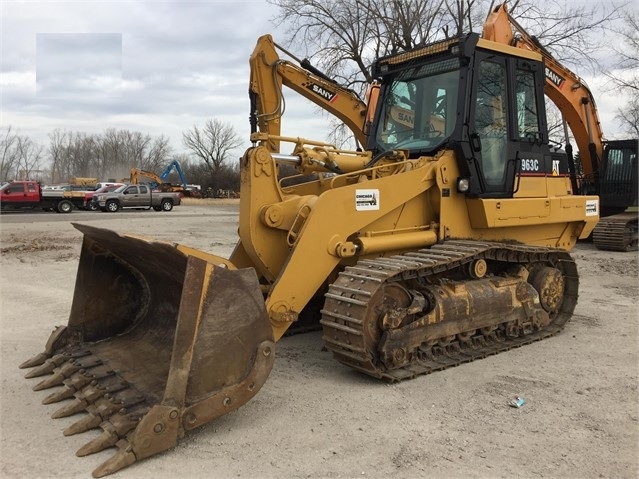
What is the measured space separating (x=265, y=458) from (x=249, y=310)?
931mm

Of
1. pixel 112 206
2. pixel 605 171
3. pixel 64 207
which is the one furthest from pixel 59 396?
pixel 112 206

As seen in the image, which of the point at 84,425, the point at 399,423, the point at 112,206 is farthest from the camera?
the point at 112,206

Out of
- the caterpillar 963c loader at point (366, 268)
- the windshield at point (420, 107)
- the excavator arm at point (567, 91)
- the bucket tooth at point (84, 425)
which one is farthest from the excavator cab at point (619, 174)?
the bucket tooth at point (84, 425)

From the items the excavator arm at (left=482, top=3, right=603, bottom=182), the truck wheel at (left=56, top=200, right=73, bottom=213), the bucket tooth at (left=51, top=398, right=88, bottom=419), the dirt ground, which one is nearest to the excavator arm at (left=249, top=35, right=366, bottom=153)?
the excavator arm at (left=482, top=3, right=603, bottom=182)

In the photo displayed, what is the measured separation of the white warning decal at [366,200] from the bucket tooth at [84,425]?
2.60 metres

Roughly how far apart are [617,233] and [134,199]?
25182 millimetres

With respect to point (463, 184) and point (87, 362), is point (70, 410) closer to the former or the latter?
point (87, 362)

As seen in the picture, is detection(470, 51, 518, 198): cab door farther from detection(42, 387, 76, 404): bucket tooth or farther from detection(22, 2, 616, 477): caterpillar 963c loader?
detection(42, 387, 76, 404): bucket tooth

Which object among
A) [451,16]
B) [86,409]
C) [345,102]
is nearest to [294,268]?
[86,409]

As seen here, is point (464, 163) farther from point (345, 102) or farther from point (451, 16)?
point (451, 16)

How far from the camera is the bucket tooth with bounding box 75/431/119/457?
3.27 metres

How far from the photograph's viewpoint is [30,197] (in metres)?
27.0

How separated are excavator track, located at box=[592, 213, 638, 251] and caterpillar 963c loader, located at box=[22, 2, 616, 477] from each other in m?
6.94

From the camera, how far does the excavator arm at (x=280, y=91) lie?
7562 mm
